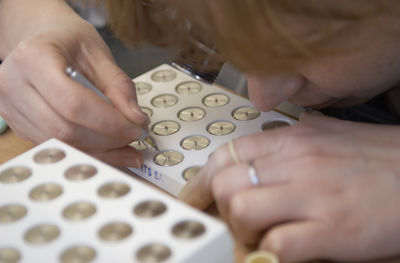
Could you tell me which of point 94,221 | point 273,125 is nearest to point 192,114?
point 273,125

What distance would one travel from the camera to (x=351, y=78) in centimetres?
56

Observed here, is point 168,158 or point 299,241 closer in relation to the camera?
point 299,241

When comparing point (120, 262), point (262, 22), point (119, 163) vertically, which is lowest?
point (119, 163)

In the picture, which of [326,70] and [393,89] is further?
[393,89]

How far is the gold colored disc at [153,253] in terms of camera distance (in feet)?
1.16

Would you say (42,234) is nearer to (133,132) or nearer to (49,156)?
(49,156)

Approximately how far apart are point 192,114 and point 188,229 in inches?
14.4

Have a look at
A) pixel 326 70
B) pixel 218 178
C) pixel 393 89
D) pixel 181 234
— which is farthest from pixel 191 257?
pixel 393 89

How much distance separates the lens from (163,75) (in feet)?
2.72

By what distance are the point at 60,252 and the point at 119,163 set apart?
0.86 ft

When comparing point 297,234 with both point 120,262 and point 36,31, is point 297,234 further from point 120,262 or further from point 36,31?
point 36,31

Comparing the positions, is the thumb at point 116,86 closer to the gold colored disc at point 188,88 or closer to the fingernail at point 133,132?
the fingernail at point 133,132

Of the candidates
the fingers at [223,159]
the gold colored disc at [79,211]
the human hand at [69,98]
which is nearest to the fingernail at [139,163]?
the human hand at [69,98]

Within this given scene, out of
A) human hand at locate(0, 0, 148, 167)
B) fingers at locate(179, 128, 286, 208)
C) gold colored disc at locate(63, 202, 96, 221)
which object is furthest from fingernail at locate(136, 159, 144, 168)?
gold colored disc at locate(63, 202, 96, 221)
